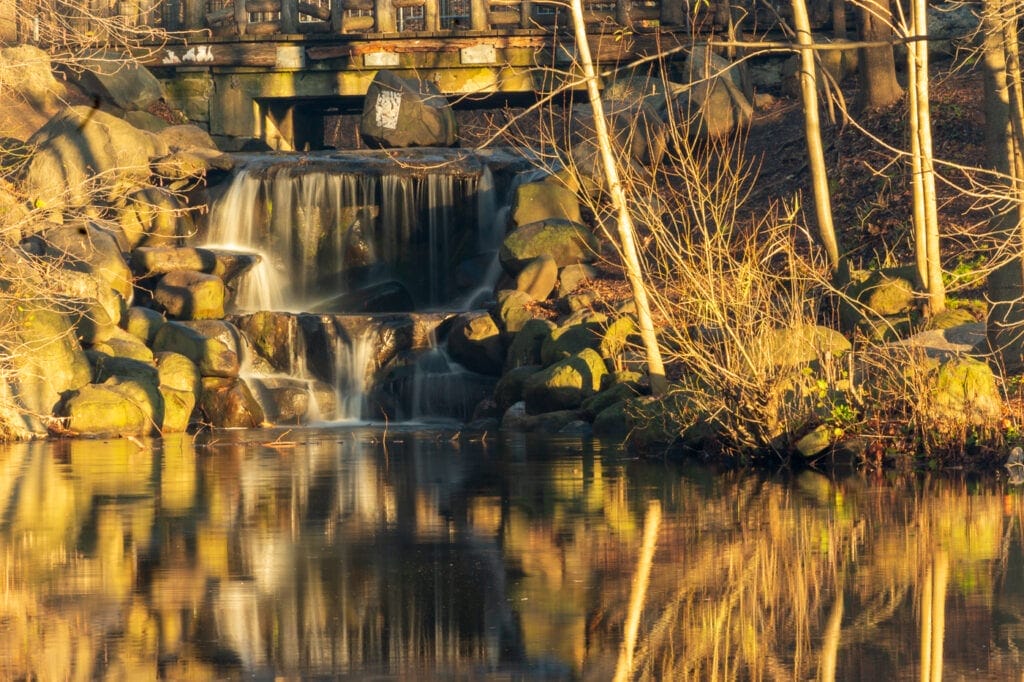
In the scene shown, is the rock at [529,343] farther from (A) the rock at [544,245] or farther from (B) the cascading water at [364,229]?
(B) the cascading water at [364,229]

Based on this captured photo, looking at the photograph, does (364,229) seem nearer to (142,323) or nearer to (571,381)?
(142,323)

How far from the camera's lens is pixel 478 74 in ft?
130

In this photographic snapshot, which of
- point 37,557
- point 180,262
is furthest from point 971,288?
point 37,557

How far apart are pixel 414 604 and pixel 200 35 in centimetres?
3289

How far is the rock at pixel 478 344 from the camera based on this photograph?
27766mm

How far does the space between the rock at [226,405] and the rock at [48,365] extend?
8.28 ft

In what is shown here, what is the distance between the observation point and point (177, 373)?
84.4 feet

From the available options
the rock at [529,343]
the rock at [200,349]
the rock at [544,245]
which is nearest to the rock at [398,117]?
the rock at [544,245]

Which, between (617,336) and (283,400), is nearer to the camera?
(617,336)

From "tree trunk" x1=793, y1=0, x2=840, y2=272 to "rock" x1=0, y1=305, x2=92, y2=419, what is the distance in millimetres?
10972

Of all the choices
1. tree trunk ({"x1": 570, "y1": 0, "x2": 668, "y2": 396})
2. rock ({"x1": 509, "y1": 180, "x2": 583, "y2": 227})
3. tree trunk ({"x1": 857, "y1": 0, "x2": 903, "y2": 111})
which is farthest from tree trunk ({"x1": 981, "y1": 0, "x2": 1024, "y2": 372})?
tree trunk ({"x1": 857, "y1": 0, "x2": 903, "y2": 111})

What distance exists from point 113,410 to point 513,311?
717 cm

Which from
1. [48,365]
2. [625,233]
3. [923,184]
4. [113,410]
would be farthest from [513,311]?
→ [625,233]

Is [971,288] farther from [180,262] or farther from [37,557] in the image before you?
[37,557]
